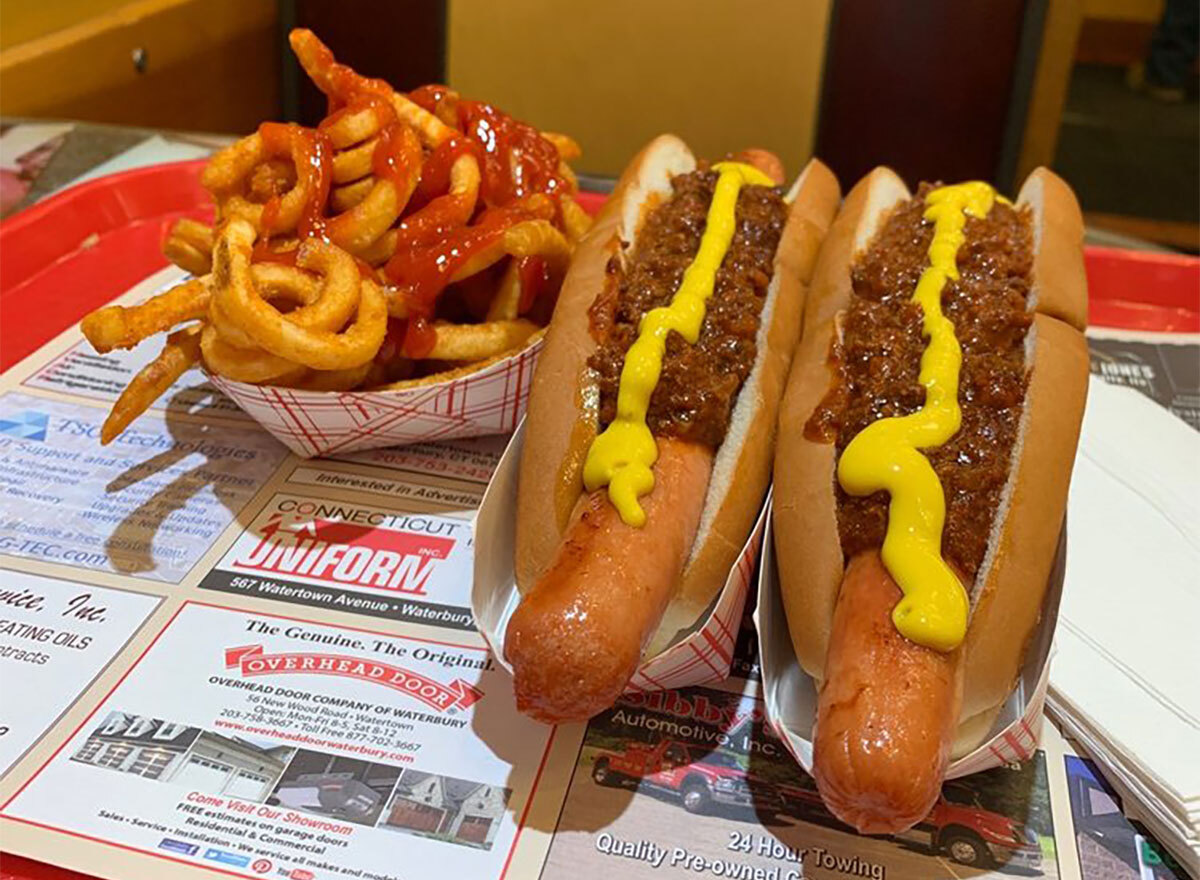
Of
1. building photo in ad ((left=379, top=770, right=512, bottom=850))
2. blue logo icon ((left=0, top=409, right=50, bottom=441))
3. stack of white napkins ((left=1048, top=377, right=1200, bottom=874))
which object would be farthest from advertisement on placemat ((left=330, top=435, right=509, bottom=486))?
stack of white napkins ((left=1048, top=377, right=1200, bottom=874))

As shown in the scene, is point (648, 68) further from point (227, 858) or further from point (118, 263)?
point (227, 858)

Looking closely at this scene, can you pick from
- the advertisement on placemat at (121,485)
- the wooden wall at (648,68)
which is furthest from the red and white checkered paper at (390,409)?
the wooden wall at (648,68)

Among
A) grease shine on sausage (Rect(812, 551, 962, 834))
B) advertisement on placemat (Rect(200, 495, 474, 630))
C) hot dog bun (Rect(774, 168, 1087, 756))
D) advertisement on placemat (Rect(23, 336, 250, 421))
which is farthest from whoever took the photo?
advertisement on placemat (Rect(23, 336, 250, 421))

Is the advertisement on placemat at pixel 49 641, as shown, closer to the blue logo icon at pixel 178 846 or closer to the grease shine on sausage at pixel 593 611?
the blue logo icon at pixel 178 846

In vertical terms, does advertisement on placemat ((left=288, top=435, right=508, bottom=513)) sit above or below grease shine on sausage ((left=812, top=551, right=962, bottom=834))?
below

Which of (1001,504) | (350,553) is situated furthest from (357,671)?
(1001,504)

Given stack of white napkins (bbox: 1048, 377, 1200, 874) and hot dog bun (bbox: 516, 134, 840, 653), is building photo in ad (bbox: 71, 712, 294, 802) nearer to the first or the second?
hot dog bun (bbox: 516, 134, 840, 653)
